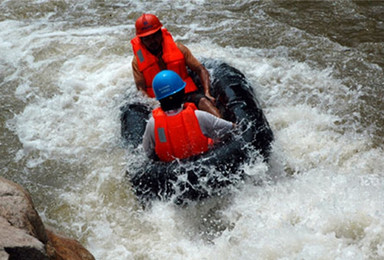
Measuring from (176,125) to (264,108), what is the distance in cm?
212

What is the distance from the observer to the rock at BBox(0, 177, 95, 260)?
245 centimetres

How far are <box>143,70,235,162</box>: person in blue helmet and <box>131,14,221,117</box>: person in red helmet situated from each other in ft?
3.29

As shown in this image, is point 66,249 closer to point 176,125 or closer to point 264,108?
point 176,125

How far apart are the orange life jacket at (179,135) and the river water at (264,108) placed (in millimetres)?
421

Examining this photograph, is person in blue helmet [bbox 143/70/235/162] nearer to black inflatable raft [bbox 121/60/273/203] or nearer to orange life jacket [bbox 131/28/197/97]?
black inflatable raft [bbox 121/60/273/203]

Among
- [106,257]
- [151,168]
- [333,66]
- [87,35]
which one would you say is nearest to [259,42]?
[333,66]

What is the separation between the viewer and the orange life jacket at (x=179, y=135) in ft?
13.7

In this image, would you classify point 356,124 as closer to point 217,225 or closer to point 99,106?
point 217,225

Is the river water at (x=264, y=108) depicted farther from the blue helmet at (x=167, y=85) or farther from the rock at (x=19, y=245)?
the rock at (x=19, y=245)

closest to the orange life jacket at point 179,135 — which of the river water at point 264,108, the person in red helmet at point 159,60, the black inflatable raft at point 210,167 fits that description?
the black inflatable raft at point 210,167

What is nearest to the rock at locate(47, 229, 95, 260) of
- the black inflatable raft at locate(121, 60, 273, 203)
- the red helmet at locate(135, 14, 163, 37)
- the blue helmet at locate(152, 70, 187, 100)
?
the black inflatable raft at locate(121, 60, 273, 203)

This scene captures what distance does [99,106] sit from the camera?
6.51m

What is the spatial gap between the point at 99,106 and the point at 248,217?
127 inches

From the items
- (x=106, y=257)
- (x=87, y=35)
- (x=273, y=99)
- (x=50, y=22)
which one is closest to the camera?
(x=106, y=257)
